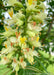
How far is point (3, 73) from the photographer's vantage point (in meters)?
0.79

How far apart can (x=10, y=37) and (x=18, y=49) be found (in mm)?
84

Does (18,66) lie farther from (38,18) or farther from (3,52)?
(38,18)

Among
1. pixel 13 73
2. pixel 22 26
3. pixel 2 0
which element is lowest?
pixel 13 73

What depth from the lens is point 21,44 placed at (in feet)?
2.50

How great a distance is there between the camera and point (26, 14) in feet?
2.38

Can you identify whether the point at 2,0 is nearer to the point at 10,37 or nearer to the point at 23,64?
the point at 10,37

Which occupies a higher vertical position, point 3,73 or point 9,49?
point 9,49

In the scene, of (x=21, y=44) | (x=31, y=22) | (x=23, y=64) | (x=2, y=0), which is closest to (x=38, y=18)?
(x=31, y=22)

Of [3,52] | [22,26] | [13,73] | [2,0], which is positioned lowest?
[13,73]

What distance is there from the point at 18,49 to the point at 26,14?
0.21m

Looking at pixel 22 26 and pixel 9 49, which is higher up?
pixel 22 26

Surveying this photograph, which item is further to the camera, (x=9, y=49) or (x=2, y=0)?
(x=2, y=0)

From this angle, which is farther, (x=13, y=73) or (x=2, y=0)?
(x=2, y=0)

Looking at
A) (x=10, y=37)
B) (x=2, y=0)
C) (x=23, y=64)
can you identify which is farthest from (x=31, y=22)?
(x=2, y=0)
